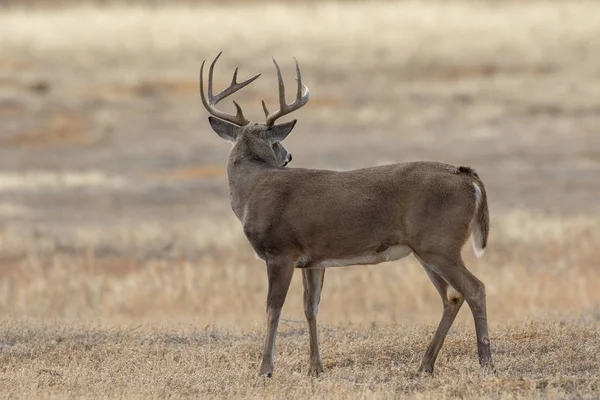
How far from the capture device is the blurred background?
20.0 m

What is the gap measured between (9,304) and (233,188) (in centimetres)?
832

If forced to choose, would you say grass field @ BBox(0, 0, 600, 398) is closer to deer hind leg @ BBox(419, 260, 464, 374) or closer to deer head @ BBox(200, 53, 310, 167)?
deer hind leg @ BBox(419, 260, 464, 374)

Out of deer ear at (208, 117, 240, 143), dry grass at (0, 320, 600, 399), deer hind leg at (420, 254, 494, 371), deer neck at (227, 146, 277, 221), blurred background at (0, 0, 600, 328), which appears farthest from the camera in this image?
blurred background at (0, 0, 600, 328)

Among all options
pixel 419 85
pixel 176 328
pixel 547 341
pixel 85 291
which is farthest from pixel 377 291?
pixel 419 85

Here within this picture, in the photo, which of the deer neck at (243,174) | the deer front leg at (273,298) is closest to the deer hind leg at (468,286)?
the deer front leg at (273,298)

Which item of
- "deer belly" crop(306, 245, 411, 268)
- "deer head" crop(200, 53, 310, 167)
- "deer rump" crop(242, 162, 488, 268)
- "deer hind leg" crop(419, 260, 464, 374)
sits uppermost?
"deer head" crop(200, 53, 310, 167)

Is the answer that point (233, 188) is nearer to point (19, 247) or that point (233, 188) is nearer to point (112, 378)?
point (112, 378)

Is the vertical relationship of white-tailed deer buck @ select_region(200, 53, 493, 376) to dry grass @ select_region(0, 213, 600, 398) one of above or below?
above

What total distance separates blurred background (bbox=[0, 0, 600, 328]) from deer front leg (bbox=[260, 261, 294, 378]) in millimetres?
3589

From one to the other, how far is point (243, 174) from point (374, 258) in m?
1.65

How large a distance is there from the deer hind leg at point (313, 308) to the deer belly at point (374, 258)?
582mm

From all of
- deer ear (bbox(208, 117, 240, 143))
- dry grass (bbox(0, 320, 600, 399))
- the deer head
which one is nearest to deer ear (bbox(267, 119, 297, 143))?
the deer head

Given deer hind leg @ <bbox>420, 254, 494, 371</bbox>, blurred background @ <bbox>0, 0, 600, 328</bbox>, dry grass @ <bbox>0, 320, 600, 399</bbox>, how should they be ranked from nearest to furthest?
1. dry grass @ <bbox>0, 320, 600, 399</bbox>
2. deer hind leg @ <bbox>420, 254, 494, 371</bbox>
3. blurred background @ <bbox>0, 0, 600, 328</bbox>

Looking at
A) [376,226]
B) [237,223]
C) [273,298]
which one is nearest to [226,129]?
[273,298]
